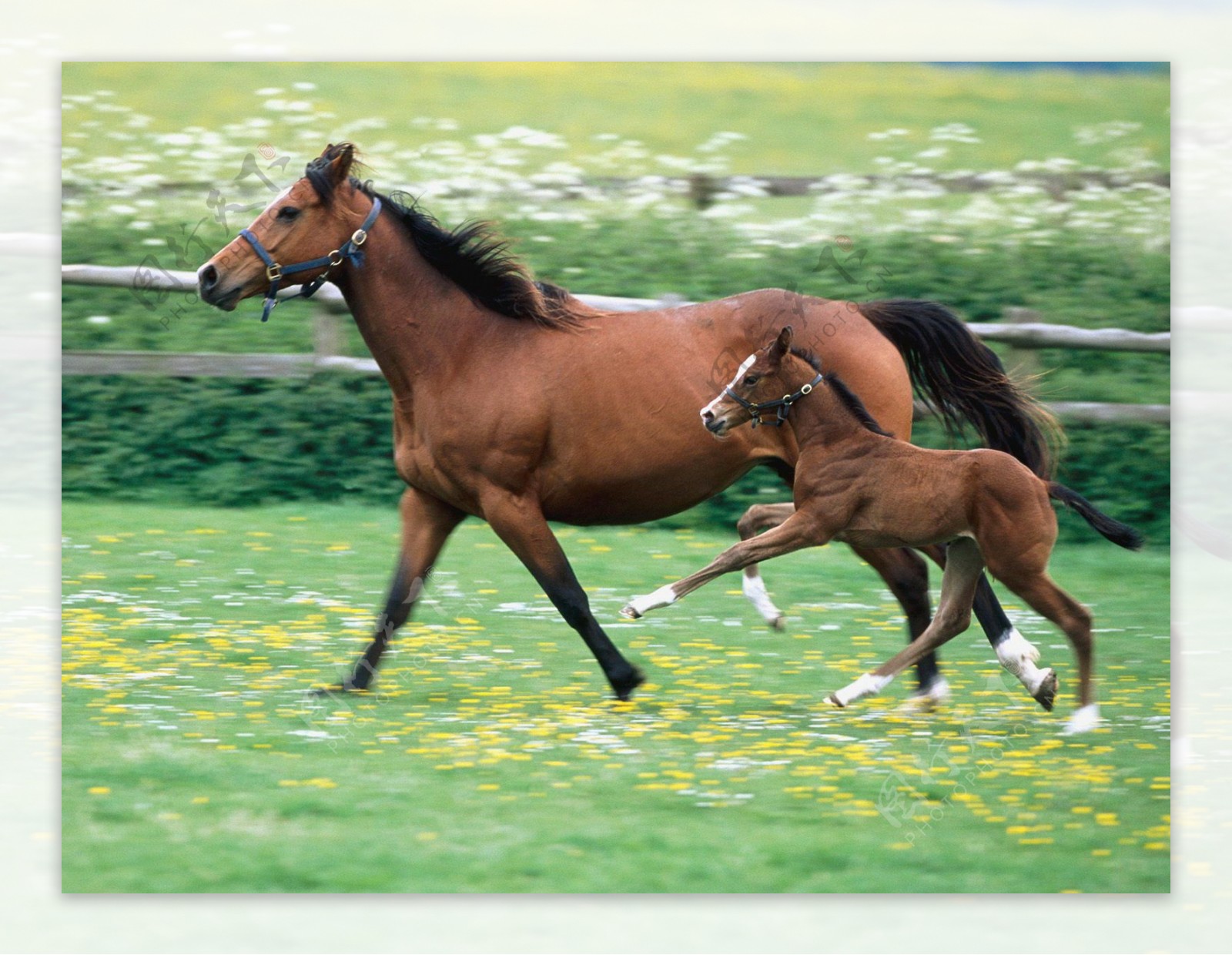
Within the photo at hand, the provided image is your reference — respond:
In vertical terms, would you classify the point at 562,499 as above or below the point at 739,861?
above

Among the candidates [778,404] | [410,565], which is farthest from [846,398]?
[410,565]

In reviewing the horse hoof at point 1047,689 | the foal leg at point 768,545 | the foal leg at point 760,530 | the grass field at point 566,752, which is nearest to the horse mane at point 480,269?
the foal leg at point 760,530

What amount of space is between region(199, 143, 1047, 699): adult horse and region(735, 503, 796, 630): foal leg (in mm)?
138

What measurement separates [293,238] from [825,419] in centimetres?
174

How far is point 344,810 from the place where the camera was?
467 centimetres

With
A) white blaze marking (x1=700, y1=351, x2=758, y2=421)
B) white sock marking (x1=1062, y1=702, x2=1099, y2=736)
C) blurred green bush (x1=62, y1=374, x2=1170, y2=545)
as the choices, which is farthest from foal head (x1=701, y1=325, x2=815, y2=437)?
blurred green bush (x1=62, y1=374, x2=1170, y2=545)

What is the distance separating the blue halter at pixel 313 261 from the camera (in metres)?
5.20

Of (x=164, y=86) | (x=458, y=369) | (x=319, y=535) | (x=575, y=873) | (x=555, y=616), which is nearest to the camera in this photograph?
(x=575, y=873)

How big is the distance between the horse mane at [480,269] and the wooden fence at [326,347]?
3.54 feet

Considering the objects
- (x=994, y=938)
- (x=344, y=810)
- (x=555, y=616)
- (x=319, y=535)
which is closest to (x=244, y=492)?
(x=319, y=535)

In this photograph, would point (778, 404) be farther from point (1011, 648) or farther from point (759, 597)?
point (1011, 648)

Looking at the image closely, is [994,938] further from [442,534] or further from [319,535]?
[319,535]

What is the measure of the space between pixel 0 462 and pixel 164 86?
5.04 ft

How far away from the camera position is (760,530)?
5551mm
